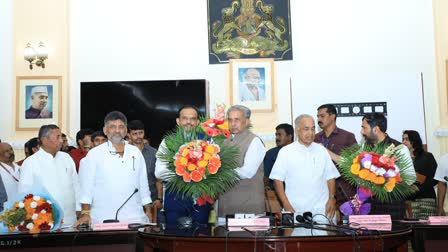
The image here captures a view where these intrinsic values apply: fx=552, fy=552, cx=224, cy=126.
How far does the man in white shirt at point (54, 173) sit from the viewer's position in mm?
4070

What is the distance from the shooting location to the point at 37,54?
7574 mm

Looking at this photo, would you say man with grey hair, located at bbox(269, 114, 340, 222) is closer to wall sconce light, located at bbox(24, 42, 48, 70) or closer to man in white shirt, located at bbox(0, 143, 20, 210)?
man in white shirt, located at bbox(0, 143, 20, 210)

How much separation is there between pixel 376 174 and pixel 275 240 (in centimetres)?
96

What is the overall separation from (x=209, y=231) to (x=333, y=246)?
693 millimetres

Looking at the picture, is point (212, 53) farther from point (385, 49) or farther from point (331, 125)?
point (331, 125)

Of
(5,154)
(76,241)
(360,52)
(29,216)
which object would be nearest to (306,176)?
(76,241)

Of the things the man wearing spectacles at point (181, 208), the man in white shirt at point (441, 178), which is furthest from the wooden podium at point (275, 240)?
the man in white shirt at point (441, 178)

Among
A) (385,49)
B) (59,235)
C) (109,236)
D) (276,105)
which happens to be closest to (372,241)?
(109,236)

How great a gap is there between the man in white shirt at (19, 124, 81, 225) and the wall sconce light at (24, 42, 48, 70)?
3619 mm

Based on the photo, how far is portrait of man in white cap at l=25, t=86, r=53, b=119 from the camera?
767cm

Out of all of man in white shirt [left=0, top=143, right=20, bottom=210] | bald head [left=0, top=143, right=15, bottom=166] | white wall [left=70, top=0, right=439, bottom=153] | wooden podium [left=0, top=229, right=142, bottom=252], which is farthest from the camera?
white wall [left=70, top=0, right=439, bottom=153]

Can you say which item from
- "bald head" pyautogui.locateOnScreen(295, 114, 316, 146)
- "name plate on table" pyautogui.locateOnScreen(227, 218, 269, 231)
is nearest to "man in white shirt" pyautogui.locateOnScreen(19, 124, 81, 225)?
"name plate on table" pyautogui.locateOnScreen(227, 218, 269, 231)

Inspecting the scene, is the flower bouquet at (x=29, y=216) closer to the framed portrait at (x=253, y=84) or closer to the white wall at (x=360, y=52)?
the framed portrait at (x=253, y=84)

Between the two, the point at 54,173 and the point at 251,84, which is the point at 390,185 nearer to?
the point at 54,173
